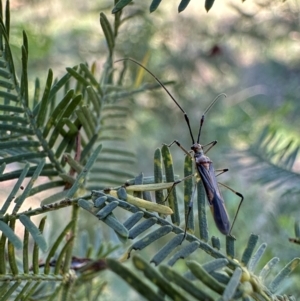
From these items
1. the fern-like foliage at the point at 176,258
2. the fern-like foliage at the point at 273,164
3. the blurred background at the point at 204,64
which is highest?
the blurred background at the point at 204,64

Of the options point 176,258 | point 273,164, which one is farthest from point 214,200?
point 273,164

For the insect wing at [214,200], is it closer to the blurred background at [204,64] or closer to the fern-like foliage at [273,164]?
the fern-like foliage at [273,164]

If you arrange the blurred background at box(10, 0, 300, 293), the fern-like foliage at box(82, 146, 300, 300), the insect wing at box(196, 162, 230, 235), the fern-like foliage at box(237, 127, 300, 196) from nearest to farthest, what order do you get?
the fern-like foliage at box(82, 146, 300, 300) < the insect wing at box(196, 162, 230, 235) < the fern-like foliage at box(237, 127, 300, 196) < the blurred background at box(10, 0, 300, 293)

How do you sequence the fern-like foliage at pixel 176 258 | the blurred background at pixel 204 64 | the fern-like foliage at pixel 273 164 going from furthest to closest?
the blurred background at pixel 204 64 < the fern-like foliage at pixel 273 164 < the fern-like foliage at pixel 176 258

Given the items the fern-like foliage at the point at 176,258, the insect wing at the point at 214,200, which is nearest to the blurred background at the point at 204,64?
the insect wing at the point at 214,200

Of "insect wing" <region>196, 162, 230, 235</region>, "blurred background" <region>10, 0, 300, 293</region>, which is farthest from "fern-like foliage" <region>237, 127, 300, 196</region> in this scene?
"blurred background" <region>10, 0, 300, 293</region>

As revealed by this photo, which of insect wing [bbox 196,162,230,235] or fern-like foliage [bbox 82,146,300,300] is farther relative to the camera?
insect wing [bbox 196,162,230,235]

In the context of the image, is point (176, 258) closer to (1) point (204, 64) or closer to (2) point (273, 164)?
(2) point (273, 164)

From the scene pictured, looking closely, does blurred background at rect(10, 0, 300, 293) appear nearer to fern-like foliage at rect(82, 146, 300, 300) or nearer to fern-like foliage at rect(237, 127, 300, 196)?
fern-like foliage at rect(237, 127, 300, 196)

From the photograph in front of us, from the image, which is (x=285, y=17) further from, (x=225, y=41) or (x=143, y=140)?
(x=143, y=140)

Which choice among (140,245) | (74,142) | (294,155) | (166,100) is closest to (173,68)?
(166,100)

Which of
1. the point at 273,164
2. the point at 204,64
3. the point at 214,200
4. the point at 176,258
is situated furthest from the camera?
the point at 204,64
